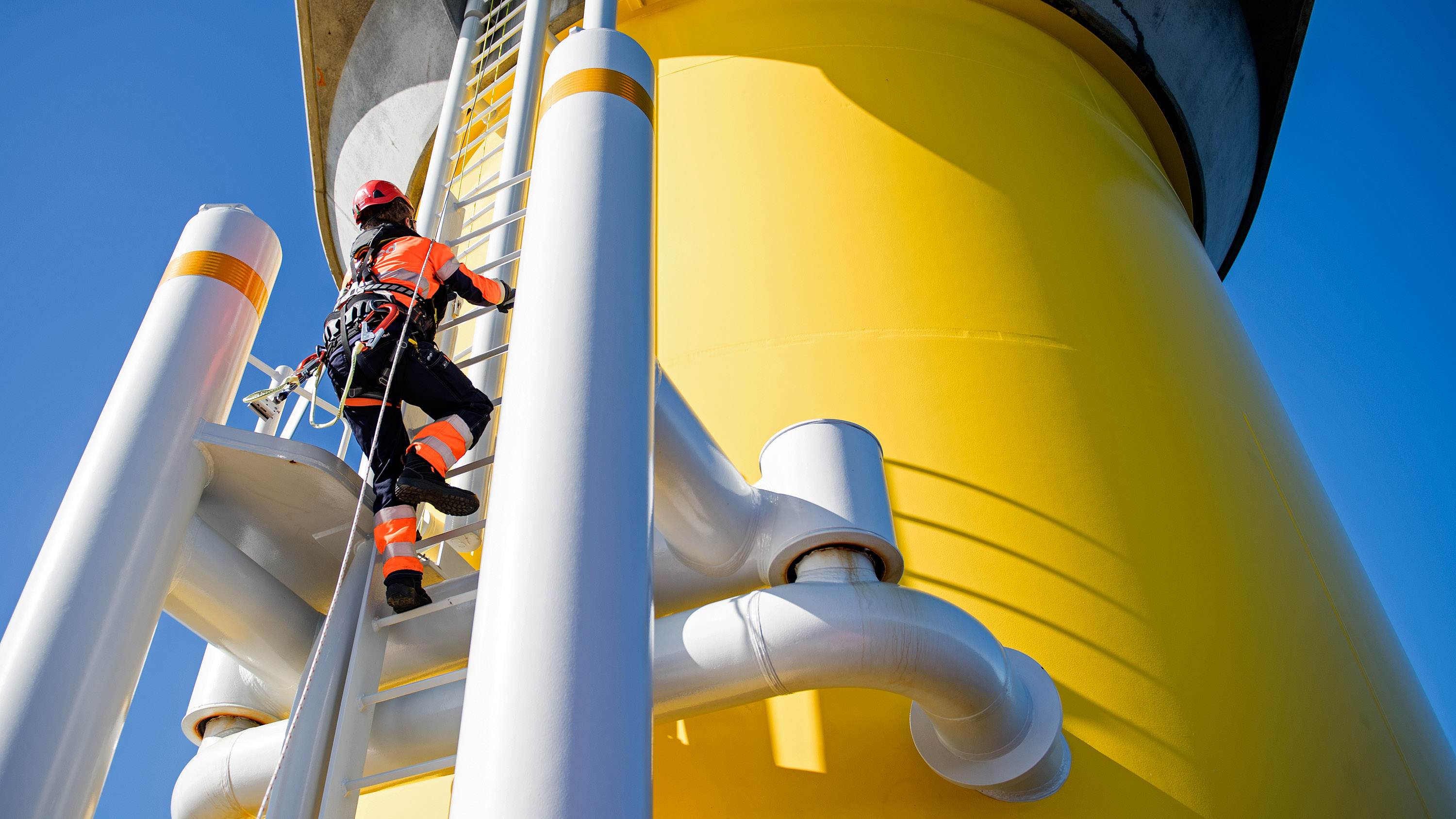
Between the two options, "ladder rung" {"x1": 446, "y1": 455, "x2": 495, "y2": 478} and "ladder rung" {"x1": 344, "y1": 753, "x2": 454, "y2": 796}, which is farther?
"ladder rung" {"x1": 446, "y1": 455, "x2": 495, "y2": 478}

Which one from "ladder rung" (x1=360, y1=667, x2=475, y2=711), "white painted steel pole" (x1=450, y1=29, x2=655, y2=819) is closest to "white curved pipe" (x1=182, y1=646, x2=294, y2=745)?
"ladder rung" (x1=360, y1=667, x2=475, y2=711)

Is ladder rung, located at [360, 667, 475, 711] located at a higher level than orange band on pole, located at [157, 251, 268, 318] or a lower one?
lower

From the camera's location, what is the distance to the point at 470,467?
3.57 meters

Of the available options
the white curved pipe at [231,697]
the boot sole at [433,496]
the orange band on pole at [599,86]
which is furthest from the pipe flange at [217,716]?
the orange band on pole at [599,86]

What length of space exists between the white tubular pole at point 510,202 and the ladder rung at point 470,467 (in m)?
0.04

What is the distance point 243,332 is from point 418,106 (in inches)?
191

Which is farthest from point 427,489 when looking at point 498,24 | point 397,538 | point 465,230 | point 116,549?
point 498,24

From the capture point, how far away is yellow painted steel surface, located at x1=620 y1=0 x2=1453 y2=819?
3.14 metres

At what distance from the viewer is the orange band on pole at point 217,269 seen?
3.48 meters

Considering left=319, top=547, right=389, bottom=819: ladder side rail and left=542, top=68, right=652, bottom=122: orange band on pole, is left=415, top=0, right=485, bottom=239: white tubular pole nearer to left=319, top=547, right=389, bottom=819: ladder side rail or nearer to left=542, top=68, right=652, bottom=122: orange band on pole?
left=542, top=68, right=652, bottom=122: orange band on pole

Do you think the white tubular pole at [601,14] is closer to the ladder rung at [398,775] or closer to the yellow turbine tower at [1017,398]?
the yellow turbine tower at [1017,398]

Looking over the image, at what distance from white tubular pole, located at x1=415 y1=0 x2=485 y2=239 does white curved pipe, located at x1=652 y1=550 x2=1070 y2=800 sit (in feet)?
8.59

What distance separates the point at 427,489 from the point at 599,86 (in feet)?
4.41

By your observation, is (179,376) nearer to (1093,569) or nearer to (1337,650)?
(1093,569)
